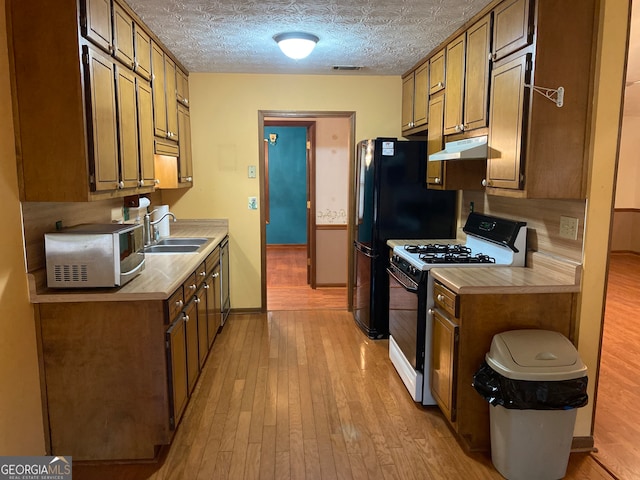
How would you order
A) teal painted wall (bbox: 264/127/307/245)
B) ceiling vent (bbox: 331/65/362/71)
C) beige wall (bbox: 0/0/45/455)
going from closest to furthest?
beige wall (bbox: 0/0/45/455)
ceiling vent (bbox: 331/65/362/71)
teal painted wall (bbox: 264/127/307/245)

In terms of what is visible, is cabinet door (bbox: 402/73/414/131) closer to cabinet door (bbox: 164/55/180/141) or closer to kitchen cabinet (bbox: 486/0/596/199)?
kitchen cabinet (bbox: 486/0/596/199)

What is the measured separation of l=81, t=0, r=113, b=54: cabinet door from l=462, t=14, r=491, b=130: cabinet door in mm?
2073

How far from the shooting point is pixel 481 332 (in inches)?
93.4

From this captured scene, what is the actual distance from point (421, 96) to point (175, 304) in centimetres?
270

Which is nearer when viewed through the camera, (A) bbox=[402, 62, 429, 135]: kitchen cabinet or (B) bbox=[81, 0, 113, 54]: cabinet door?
(B) bbox=[81, 0, 113, 54]: cabinet door

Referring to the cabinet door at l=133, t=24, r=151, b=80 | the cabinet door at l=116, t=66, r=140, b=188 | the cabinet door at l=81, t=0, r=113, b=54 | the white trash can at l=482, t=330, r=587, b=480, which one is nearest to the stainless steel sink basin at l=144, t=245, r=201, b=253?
the cabinet door at l=116, t=66, r=140, b=188

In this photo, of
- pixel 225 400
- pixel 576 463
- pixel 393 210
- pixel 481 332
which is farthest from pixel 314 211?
pixel 576 463

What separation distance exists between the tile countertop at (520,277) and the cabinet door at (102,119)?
181 centimetres

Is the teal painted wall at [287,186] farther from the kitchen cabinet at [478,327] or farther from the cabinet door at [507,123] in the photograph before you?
the kitchen cabinet at [478,327]

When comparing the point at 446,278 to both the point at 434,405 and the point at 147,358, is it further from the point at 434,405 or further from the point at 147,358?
the point at 147,358

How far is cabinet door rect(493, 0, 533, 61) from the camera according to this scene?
226cm

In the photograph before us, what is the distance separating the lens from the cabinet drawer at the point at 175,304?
7.65ft

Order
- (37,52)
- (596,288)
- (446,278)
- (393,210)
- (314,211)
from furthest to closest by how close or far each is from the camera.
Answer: (314,211)
(393,210)
(446,278)
(596,288)
(37,52)

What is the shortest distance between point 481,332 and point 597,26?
1549 mm
